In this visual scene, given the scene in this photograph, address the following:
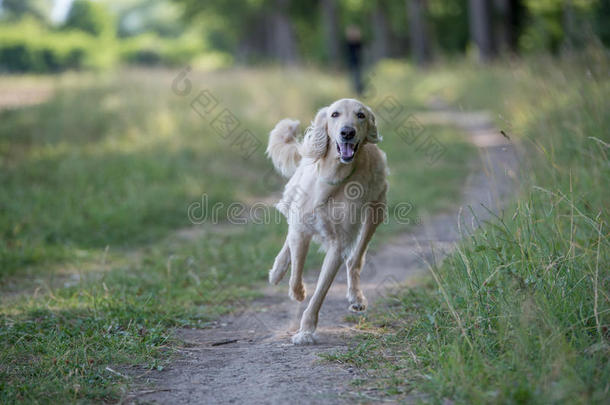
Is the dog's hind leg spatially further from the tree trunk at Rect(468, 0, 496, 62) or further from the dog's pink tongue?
the tree trunk at Rect(468, 0, 496, 62)

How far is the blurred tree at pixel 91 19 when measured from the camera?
33.5 m

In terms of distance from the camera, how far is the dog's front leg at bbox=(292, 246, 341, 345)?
12.3ft

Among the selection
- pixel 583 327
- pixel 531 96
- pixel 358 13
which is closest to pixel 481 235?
pixel 583 327

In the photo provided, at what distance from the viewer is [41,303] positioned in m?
4.40

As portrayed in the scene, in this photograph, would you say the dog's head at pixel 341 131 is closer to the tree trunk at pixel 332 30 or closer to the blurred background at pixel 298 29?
the blurred background at pixel 298 29

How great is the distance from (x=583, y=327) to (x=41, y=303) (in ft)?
11.8

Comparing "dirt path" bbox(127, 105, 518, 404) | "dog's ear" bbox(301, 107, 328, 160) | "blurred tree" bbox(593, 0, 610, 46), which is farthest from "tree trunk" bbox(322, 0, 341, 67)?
"dog's ear" bbox(301, 107, 328, 160)

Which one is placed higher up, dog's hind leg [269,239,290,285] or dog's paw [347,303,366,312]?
dog's hind leg [269,239,290,285]

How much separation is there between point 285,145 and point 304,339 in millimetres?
1534

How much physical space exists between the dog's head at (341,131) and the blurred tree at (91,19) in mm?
31614

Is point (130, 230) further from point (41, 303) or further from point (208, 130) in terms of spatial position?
point (208, 130)

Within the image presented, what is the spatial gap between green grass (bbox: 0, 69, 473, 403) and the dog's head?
1.48 metres

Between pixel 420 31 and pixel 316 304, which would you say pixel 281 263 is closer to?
pixel 316 304

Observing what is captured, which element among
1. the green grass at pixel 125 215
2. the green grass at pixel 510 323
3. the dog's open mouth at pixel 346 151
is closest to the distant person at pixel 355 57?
the green grass at pixel 125 215
